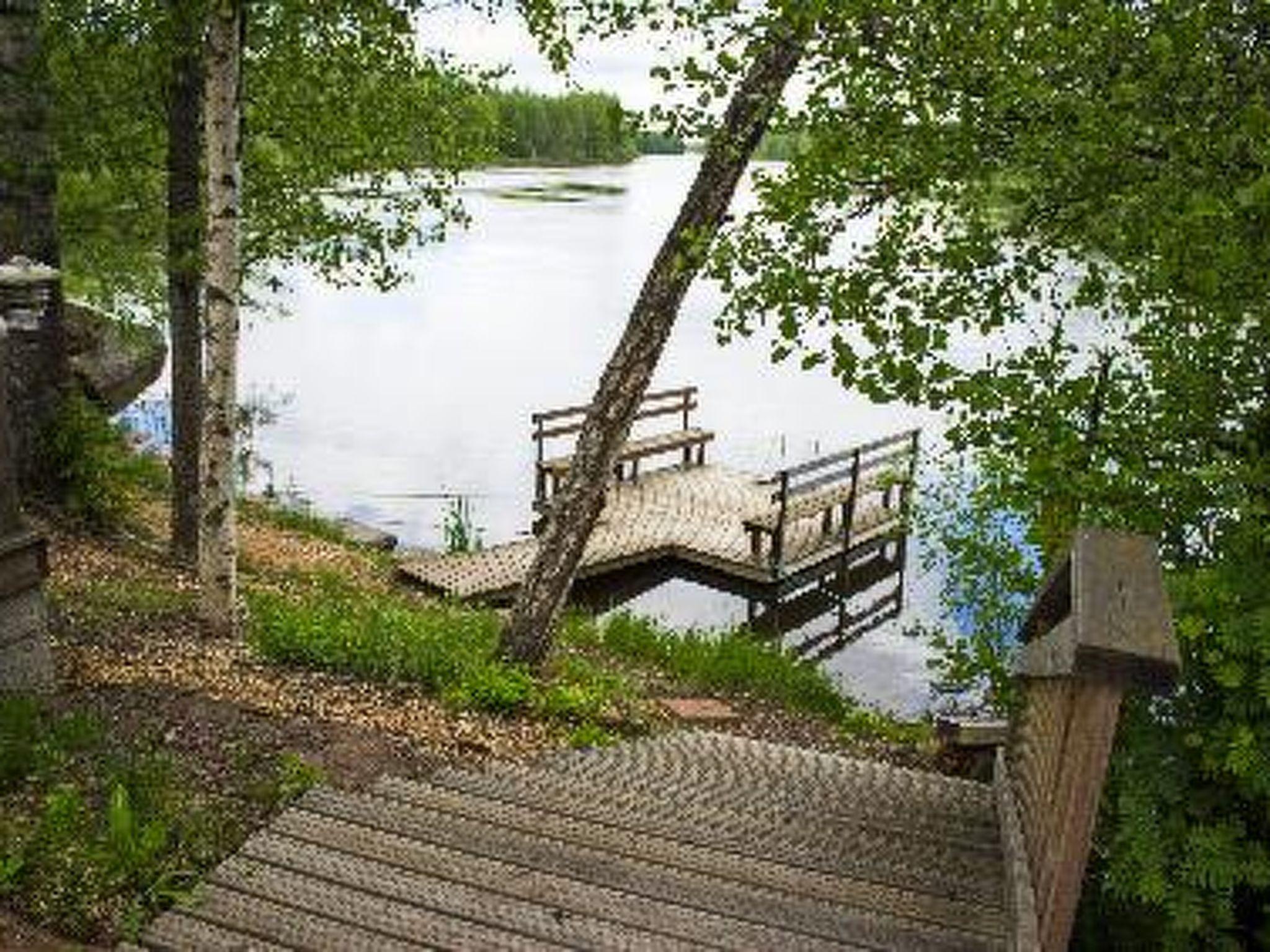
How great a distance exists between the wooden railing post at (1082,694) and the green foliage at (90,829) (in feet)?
9.42

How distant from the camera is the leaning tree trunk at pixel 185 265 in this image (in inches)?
452

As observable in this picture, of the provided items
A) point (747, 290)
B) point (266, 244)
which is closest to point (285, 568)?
point (266, 244)

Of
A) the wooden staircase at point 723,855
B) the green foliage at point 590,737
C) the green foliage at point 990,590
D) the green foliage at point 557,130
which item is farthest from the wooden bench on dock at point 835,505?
the green foliage at point 557,130

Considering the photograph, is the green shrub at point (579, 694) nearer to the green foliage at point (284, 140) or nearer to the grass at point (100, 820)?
the grass at point (100, 820)

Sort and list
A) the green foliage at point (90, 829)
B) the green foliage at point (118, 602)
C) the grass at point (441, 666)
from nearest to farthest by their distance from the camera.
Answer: the green foliage at point (90, 829), the grass at point (441, 666), the green foliage at point (118, 602)

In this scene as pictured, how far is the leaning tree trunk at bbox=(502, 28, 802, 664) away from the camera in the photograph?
8359 millimetres

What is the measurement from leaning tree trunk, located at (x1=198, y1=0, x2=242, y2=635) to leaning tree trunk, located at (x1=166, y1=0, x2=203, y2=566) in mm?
1857

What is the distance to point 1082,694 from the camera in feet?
11.3

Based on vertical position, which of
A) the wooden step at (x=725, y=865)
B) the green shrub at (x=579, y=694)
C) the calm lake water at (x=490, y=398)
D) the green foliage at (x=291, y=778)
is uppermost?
the wooden step at (x=725, y=865)

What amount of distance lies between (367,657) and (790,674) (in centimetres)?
563

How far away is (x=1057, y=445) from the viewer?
5.50 m

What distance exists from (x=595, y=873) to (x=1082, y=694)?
2.05 meters

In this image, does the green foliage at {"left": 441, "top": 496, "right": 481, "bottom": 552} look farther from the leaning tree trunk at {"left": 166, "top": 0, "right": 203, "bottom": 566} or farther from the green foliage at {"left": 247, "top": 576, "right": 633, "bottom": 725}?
the green foliage at {"left": 247, "top": 576, "right": 633, "bottom": 725}

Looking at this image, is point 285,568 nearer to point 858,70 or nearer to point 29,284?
point 29,284
